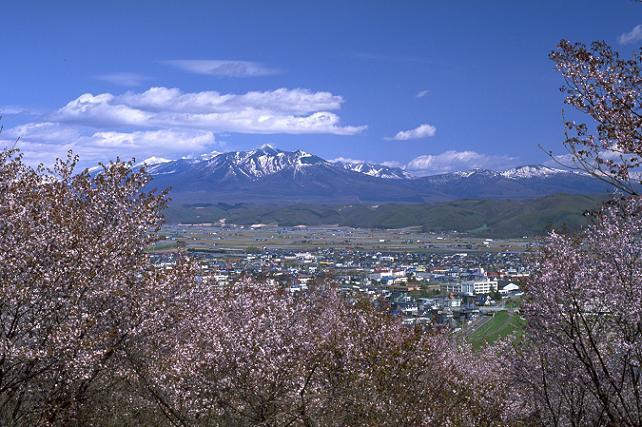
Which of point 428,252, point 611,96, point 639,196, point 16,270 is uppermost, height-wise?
point 611,96

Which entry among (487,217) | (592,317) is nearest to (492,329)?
(592,317)

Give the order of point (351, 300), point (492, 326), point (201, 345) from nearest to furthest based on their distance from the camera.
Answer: point (201, 345), point (351, 300), point (492, 326)

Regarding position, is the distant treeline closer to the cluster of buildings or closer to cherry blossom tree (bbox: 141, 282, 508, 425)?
the cluster of buildings

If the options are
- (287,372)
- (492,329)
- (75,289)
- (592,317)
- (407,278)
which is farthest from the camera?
(407,278)

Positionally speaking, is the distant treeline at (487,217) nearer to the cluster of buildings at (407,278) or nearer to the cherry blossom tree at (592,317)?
the cluster of buildings at (407,278)

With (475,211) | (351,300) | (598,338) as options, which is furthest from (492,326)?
(475,211)

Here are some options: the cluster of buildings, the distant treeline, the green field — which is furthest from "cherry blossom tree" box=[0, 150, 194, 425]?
the distant treeline

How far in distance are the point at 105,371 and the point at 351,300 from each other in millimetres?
7521

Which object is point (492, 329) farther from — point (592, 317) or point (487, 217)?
point (487, 217)

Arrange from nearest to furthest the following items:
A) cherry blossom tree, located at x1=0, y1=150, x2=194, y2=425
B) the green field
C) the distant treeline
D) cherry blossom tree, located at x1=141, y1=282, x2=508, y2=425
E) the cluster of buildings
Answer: cherry blossom tree, located at x1=0, y1=150, x2=194, y2=425 < cherry blossom tree, located at x1=141, y1=282, x2=508, y2=425 < the cluster of buildings < the green field < the distant treeline

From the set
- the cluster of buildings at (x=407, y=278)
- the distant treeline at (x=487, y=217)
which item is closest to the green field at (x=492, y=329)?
the cluster of buildings at (x=407, y=278)

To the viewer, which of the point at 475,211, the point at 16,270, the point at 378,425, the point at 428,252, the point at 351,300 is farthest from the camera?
the point at 475,211

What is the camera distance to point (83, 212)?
11.8 m

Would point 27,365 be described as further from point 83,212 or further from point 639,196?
point 639,196
